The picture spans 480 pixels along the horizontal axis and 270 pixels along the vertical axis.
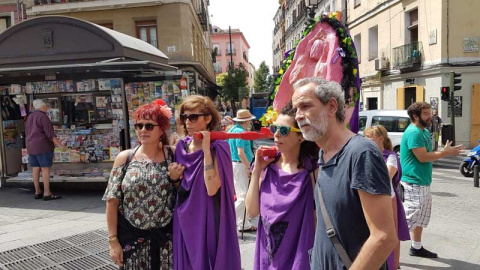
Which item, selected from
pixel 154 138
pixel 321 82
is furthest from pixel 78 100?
pixel 321 82

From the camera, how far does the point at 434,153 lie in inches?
166

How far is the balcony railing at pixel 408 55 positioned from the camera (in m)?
17.7

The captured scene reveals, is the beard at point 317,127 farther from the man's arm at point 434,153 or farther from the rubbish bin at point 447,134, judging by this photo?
the rubbish bin at point 447,134

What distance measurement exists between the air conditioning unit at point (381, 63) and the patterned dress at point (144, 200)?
20.0 m

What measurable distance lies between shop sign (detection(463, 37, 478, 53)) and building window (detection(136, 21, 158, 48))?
48.3 ft

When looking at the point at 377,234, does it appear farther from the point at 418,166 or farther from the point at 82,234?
the point at 82,234

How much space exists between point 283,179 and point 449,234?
4038 millimetres

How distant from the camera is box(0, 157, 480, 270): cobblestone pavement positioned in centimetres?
443

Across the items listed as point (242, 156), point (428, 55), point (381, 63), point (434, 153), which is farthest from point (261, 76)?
point (434, 153)

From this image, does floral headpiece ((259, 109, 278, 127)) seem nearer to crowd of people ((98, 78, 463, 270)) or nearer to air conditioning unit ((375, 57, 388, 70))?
crowd of people ((98, 78, 463, 270))

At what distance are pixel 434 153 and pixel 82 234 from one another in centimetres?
463

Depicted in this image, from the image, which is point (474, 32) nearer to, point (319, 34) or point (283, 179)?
point (319, 34)

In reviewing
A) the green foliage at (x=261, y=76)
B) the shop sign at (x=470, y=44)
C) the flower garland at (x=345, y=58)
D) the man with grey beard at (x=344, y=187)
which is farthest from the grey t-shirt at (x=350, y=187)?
the green foliage at (x=261, y=76)

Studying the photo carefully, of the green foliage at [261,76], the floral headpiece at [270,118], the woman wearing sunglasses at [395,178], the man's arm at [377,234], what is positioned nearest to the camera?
the man's arm at [377,234]
